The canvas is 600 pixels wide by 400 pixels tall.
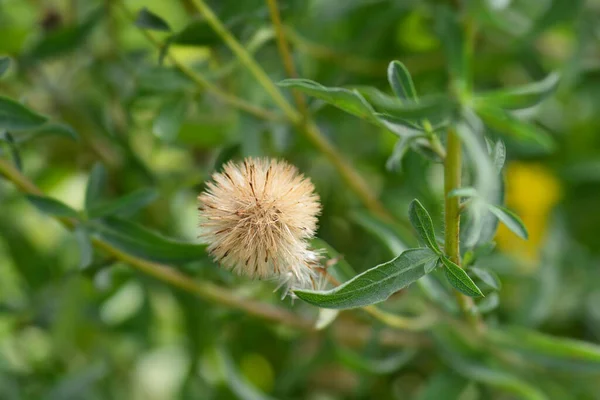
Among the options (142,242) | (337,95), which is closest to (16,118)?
(142,242)

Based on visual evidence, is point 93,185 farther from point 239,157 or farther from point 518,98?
point 518,98

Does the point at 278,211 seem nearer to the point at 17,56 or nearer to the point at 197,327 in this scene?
the point at 197,327

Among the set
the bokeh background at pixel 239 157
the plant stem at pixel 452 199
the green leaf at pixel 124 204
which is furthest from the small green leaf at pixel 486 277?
the green leaf at pixel 124 204

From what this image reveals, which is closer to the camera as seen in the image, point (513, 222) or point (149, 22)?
point (513, 222)

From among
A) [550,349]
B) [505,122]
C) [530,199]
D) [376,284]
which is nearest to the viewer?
[376,284]

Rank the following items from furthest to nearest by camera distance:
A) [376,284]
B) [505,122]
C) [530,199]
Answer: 1. [530,199]
2. [505,122]
3. [376,284]

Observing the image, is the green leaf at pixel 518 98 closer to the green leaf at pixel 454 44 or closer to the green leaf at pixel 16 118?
the green leaf at pixel 454 44

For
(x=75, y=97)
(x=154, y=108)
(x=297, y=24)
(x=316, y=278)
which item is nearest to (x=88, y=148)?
(x=75, y=97)
